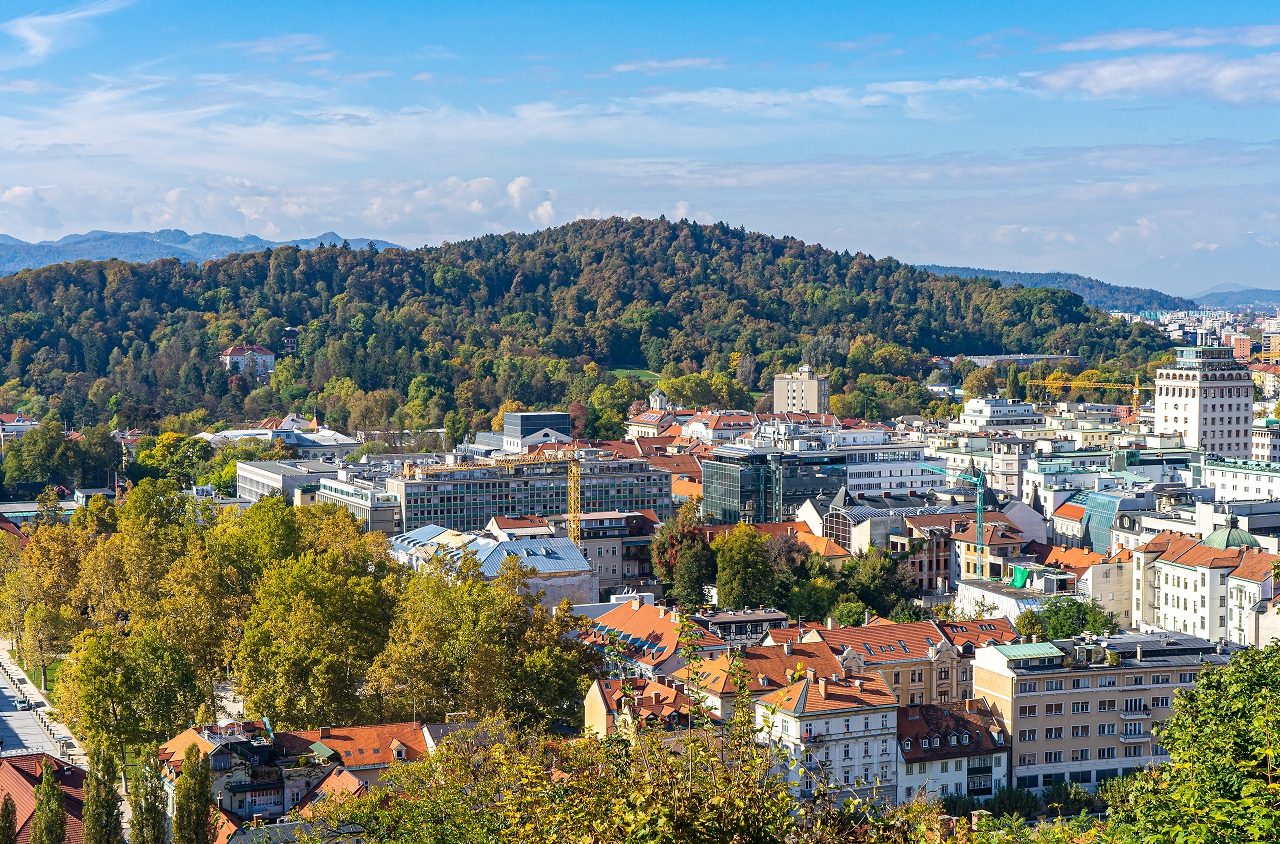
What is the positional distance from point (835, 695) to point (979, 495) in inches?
787

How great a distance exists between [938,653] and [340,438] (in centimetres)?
5084

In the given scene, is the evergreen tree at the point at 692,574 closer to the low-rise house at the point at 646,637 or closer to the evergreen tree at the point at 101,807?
the low-rise house at the point at 646,637

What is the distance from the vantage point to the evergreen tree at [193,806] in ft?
75.9

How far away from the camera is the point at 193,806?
76.0 feet


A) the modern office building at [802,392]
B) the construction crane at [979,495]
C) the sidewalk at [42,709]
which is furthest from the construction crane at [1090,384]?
the sidewalk at [42,709]

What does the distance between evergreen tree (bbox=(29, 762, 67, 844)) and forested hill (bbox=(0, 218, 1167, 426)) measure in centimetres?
6370

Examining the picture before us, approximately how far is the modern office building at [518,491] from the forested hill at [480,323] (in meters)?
32.9

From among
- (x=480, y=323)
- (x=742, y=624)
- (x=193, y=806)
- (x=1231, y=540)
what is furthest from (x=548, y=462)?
(x=480, y=323)

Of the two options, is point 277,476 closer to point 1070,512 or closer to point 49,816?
point 1070,512

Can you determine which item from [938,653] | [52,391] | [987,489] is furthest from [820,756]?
[52,391]

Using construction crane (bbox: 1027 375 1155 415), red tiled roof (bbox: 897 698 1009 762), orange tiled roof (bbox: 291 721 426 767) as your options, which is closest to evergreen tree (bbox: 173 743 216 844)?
orange tiled roof (bbox: 291 721 426 767)

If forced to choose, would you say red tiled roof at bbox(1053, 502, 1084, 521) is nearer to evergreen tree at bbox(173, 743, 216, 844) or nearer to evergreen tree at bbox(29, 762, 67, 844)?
evergreen tree at bbox(173, 743, 216, 844)

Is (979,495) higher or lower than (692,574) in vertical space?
higher

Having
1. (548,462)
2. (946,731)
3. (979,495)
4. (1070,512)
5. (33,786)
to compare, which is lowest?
(946,731)
